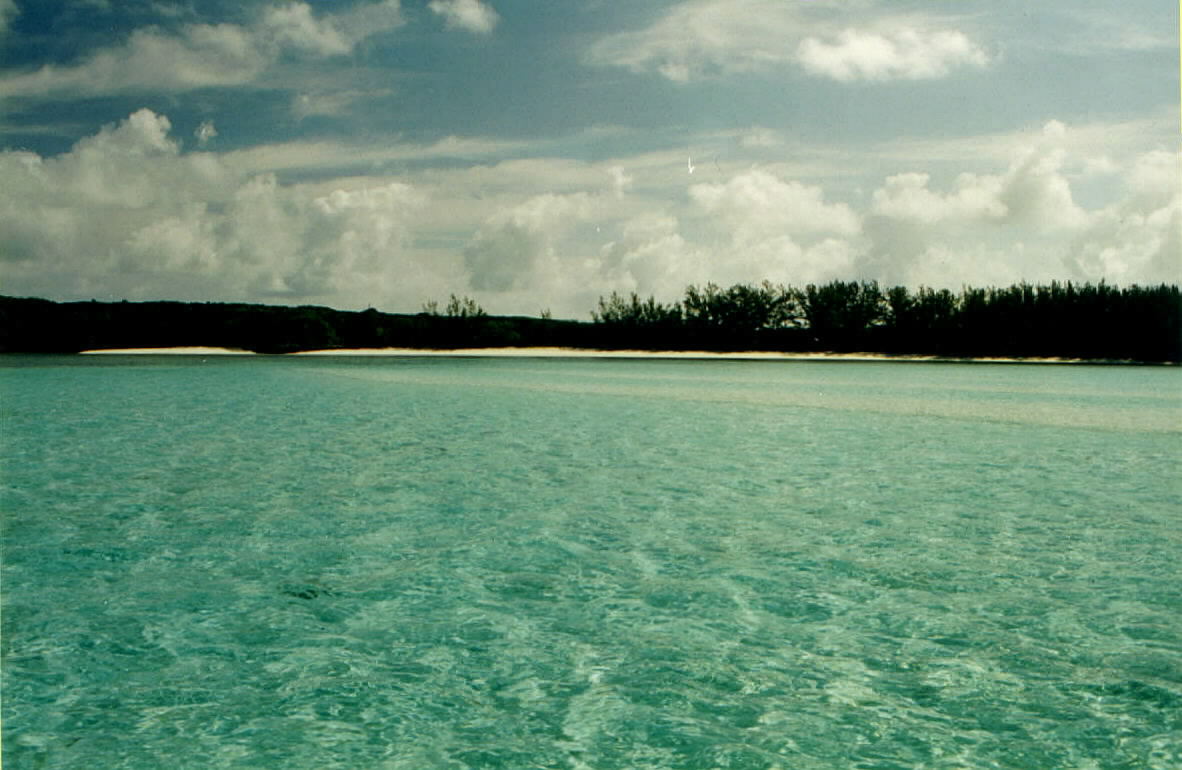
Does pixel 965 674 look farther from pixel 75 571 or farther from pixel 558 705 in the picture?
pixel 75 571

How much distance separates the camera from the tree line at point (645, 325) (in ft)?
180

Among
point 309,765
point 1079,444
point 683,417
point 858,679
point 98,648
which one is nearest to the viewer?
point 309,765

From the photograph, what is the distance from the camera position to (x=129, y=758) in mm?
3586

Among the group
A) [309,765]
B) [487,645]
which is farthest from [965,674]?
[309,765]

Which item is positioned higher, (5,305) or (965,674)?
(5,305)

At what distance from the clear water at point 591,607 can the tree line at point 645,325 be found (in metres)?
44.9

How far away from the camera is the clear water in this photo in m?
3.81

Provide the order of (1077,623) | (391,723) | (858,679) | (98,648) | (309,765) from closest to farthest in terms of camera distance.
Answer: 1. (309,765)
2. (391,723)
3. (858,679)
4. (98,648)
5. (1077,623)

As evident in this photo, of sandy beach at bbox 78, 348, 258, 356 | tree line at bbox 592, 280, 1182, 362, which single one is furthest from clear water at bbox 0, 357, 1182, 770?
sandy beach at bbox 78, 348, 258, 356

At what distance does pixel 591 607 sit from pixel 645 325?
57979 mm

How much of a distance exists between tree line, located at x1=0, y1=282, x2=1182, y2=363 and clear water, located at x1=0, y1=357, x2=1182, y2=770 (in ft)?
147

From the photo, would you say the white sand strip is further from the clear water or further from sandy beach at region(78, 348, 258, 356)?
the clear water

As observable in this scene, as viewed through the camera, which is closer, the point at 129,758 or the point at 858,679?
the point at 129,758

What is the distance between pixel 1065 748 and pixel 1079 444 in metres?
10.4
